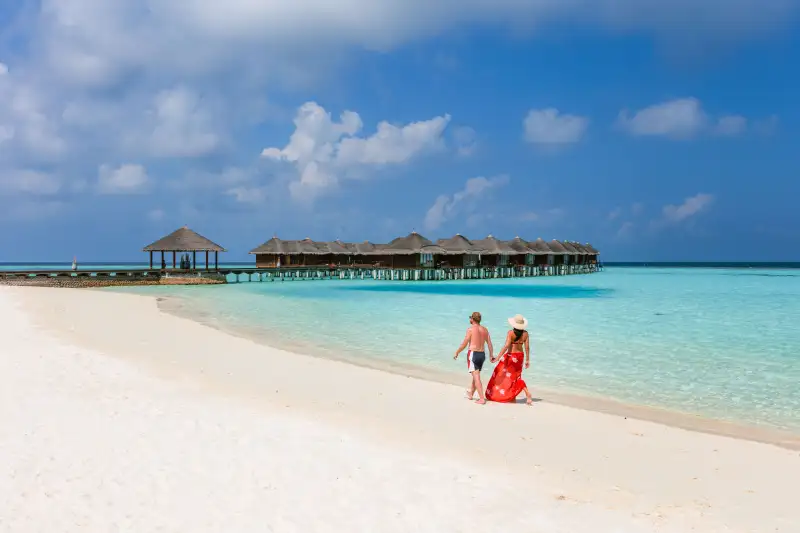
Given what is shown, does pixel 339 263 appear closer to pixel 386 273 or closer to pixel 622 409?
pixel 386 273

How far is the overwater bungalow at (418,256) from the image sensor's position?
132ft

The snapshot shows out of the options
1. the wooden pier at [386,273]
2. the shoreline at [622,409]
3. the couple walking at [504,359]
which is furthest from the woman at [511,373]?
the wooden pier at [386,273]

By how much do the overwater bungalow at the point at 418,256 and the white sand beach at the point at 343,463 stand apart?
3230 cm

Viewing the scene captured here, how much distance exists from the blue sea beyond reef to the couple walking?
170cm

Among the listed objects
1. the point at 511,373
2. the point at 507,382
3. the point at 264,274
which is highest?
the point at 264,274

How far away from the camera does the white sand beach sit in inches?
131

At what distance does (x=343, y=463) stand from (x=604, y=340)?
9.95 meters

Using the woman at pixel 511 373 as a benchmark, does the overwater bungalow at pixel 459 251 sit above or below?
above

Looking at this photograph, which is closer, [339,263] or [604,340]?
[604,340]

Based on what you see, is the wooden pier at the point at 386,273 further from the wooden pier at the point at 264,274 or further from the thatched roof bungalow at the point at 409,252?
the thatched roof bungalow at the point at 409,252

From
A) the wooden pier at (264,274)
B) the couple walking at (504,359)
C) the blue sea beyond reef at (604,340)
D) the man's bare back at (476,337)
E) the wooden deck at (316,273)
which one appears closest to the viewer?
the couple walking at (504,359)

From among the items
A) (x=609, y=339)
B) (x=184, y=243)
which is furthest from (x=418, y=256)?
(x=609, y=339)

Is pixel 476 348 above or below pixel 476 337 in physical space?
below

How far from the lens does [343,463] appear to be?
421cm
